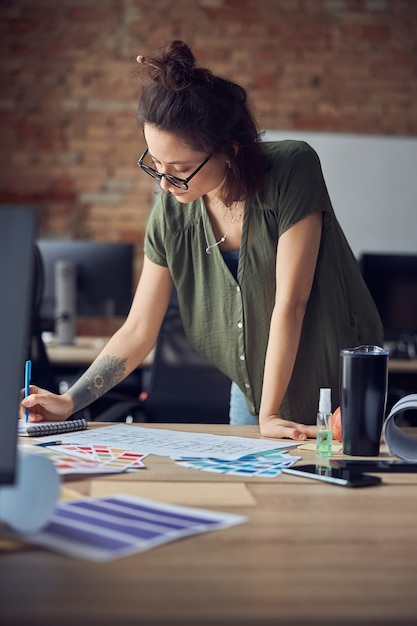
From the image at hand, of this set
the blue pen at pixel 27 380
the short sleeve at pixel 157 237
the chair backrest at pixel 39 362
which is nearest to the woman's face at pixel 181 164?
the short sleeve at pixel 157 237

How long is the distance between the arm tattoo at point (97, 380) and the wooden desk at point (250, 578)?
0.74 metres

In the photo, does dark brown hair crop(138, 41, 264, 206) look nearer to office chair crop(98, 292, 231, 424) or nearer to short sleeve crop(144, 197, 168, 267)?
short sleeve crop(144, 197, 168, 267)

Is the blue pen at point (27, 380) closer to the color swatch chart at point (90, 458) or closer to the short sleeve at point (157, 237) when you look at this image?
the color swatch chart at point (90, 458)

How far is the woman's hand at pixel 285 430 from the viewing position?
145 cm

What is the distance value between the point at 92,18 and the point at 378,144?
2013 millimetres

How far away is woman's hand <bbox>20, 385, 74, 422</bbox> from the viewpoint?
4.96 ft

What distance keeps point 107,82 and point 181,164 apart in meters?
3.72

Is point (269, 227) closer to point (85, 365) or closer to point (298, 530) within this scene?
point (298, 530)

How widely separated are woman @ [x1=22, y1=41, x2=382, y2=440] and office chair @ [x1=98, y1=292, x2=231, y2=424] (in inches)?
39.0

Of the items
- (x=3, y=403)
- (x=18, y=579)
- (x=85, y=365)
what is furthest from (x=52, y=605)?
(x=85, y=365)

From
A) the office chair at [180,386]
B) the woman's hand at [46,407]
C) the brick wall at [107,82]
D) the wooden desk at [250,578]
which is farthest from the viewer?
the brick wall at [107,82]

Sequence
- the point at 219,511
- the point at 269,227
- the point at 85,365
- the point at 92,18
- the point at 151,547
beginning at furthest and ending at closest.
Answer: the point at 92,18 → the point at 85,365 → the point at 269,227 → the point at 219,511 → the point at 151,547

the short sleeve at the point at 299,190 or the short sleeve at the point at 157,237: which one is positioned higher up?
the short sleeve at the point at 299,190

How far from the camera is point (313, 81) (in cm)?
527
